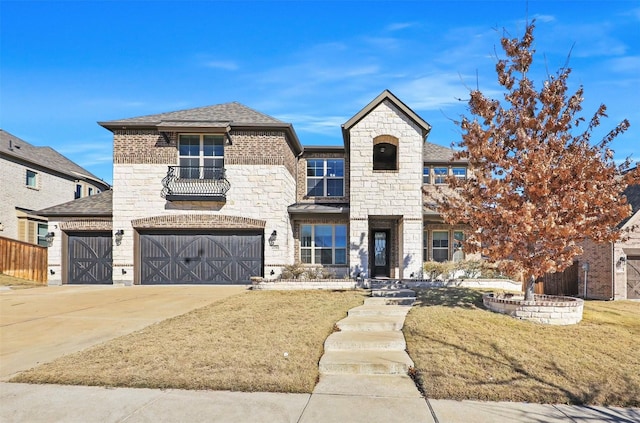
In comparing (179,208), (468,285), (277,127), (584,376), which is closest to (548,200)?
(584,376)

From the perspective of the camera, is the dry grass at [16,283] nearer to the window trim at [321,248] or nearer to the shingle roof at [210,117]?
the shingle roof at [210,117]

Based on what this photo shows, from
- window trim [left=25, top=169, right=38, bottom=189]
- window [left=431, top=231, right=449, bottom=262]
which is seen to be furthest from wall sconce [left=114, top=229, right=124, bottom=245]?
window [left=431, top=231, right=449, bottom=262]

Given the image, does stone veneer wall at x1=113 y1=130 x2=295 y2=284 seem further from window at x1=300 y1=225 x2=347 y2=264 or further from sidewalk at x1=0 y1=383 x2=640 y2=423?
sidewalk at x1=0 y1=383 x2=640 y2=423

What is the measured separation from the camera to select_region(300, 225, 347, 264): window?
17203 mm

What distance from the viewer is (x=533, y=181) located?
8.11 metres

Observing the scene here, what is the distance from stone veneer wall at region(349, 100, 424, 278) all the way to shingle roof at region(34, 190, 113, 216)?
11.0m

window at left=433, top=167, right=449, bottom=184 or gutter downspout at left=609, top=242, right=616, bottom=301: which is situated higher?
window at left=433, top=167, right=449, bottom=184

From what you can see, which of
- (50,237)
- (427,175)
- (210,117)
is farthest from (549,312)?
(50,237)

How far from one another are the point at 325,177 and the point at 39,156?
2044cm

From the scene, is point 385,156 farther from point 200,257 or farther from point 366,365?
point 366,365

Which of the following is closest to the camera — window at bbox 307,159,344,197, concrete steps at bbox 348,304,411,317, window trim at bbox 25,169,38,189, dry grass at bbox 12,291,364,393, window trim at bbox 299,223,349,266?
dry grass at bbox 12,291,364,393

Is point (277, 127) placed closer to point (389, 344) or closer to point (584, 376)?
point (389, 344)

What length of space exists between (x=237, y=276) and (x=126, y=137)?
7783 millimetres

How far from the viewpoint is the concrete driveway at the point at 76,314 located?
20.9ft
